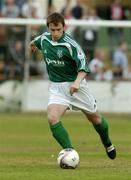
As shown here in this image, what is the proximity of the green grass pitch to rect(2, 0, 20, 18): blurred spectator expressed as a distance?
3878mm

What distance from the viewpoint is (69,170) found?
11.4m

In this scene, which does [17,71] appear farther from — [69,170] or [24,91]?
[69,170]

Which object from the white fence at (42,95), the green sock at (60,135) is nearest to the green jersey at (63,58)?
the green sock at (60,135)

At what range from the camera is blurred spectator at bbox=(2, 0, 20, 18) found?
27.5m

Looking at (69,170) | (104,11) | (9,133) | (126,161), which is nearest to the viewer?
(69,170)

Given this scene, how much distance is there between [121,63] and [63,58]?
14.5 m

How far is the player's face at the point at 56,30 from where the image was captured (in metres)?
11.8

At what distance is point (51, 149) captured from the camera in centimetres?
1565

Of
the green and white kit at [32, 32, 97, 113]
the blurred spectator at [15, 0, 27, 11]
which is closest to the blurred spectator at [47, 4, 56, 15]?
the blurred spectator at [15, 0, 27, 11]

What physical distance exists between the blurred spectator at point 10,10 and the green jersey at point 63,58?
15.3 m

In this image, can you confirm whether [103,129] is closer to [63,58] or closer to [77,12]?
[63,58]

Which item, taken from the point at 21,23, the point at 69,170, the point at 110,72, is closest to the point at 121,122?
the point at 110,72

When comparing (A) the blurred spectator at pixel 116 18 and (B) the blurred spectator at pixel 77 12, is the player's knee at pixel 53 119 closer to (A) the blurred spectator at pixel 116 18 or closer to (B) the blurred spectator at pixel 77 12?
(A) the blurred spectator at pixel 116 18

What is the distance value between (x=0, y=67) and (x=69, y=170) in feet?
50.7
